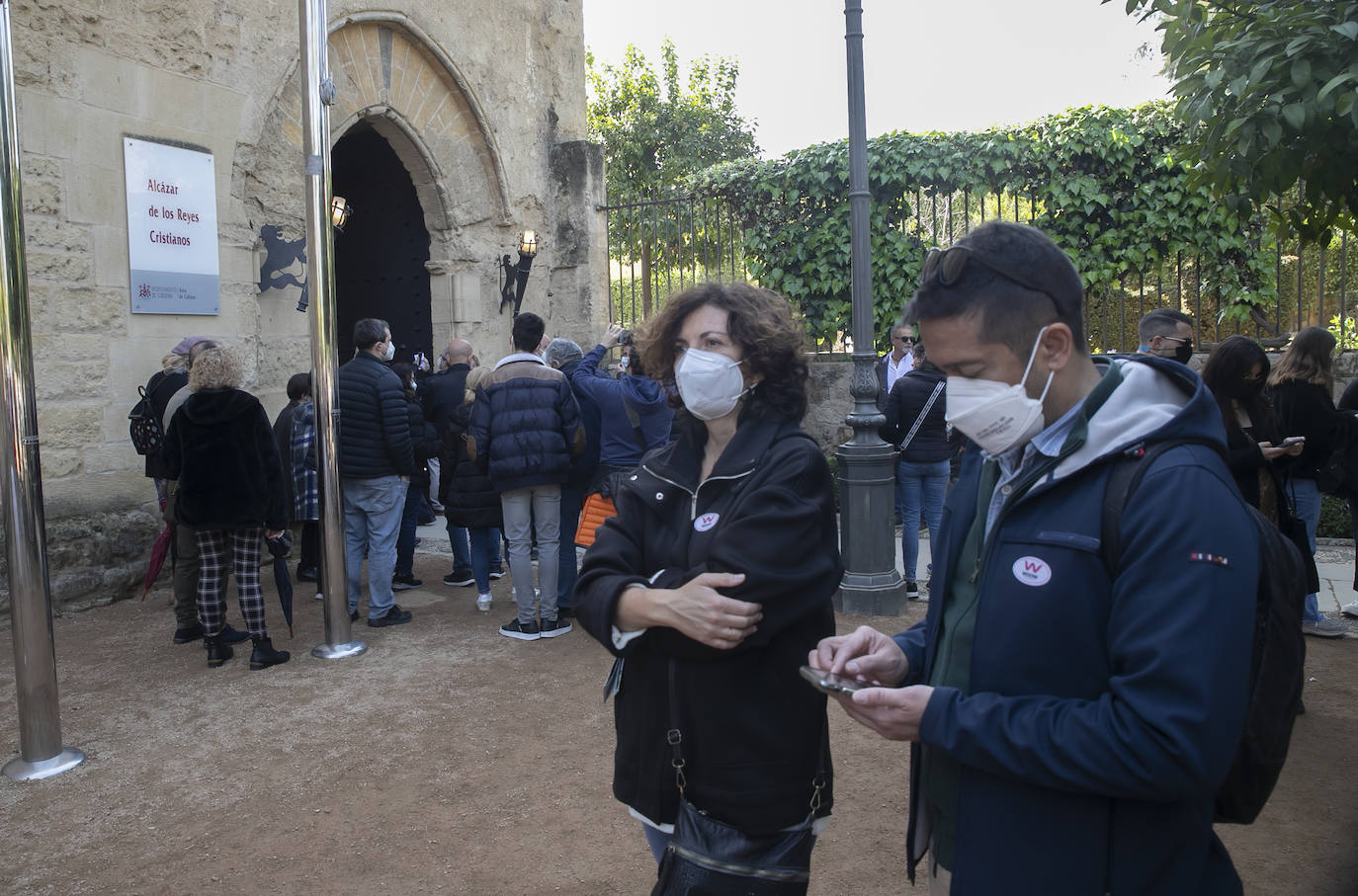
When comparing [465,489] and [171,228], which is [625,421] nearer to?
[465,489]

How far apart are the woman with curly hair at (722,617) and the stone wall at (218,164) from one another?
5.95 metres

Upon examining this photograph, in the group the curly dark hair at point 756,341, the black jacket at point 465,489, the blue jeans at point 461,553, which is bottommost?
the blue jeans at point 461,553

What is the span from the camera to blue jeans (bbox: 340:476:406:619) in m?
6.60

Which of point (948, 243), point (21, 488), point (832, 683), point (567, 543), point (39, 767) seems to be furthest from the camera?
point (948, 243)

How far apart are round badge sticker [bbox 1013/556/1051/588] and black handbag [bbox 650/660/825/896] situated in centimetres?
86

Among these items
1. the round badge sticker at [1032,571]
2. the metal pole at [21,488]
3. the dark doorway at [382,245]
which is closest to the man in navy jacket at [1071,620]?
the round badge sticker at [1032,571]

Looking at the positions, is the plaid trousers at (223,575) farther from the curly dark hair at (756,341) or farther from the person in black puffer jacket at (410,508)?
the curly dark hair at (756,341)

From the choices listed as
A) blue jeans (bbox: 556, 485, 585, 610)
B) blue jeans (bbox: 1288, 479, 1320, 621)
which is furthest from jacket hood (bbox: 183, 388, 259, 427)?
blue jeans (bbox: 1288, 479, 1320, 621)

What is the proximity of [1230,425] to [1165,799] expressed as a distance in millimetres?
4072

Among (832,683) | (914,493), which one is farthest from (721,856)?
(914,493)

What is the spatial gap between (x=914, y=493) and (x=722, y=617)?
5.40 meters

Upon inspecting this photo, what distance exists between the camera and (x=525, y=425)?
6141 millimetres

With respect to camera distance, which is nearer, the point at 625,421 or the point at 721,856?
the point at 721,856

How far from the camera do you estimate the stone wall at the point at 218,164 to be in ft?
22.5
